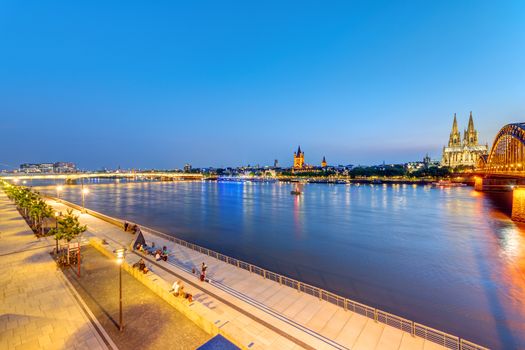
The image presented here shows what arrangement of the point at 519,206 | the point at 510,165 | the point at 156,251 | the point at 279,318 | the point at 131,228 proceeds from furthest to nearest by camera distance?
1. the point at 510,165
2. the point at 519,206
3. the point at 131,228
4. the point at 156,251
5. the point at 279,318

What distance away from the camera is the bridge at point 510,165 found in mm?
49156

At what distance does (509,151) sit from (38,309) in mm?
116033

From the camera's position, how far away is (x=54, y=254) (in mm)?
19531

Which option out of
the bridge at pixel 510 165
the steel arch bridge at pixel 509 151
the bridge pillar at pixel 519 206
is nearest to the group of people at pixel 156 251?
the bridge at pixel 510 165

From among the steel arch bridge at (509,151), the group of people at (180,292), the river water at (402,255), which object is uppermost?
the steel arch bridge at (509,151)

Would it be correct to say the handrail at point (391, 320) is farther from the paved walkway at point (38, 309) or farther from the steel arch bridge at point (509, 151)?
the steel arch bridge at point (509, 151)

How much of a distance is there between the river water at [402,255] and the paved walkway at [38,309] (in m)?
16.7

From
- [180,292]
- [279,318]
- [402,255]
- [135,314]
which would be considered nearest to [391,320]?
[279,318]

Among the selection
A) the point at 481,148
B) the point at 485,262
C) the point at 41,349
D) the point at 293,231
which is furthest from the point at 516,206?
the point at 481,148

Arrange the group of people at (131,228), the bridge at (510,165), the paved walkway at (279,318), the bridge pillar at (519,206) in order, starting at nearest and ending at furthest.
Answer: the paved walkway at (279,318) → the group of people at (131,228) → the bridge pillar at (519,206) → the bridge at (510,165)

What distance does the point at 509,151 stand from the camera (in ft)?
263

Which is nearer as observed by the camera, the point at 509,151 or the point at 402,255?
the point at 402,255

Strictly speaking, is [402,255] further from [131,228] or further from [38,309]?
[38,309]

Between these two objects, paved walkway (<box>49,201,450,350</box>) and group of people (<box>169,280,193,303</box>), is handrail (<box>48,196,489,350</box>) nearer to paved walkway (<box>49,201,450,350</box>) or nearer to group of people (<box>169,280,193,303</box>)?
paved walkway (<box>49,201,450,350</box>)
